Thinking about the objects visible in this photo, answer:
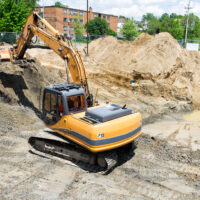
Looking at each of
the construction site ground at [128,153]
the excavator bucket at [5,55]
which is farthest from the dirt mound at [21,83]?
the excavator bucket at [5,55]

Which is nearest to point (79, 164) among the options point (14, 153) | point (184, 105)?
point (14, 153)

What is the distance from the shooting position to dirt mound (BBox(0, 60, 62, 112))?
479 inches

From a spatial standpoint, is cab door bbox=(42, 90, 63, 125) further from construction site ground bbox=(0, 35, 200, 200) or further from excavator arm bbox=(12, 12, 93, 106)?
excavator arm bbox=(12, 12, 93, 106)

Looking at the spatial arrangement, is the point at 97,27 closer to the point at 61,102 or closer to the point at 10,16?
the point at 10,16

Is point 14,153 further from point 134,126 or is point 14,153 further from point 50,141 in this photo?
point 134,126

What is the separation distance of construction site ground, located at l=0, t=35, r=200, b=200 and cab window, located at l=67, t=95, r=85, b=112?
1.28 metres

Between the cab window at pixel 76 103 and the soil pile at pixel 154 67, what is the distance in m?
9.27

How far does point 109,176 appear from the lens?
7285 mm

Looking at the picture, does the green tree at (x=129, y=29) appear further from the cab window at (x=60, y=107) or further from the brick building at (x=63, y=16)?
the cab window at (x=60, y=107)

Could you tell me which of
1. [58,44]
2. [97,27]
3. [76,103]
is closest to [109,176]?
[76,103]

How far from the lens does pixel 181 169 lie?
779cm

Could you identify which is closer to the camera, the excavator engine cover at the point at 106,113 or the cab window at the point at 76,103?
the excavator engine cover at the point at 106,113

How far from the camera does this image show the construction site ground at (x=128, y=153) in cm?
655

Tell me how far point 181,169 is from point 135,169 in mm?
1460
